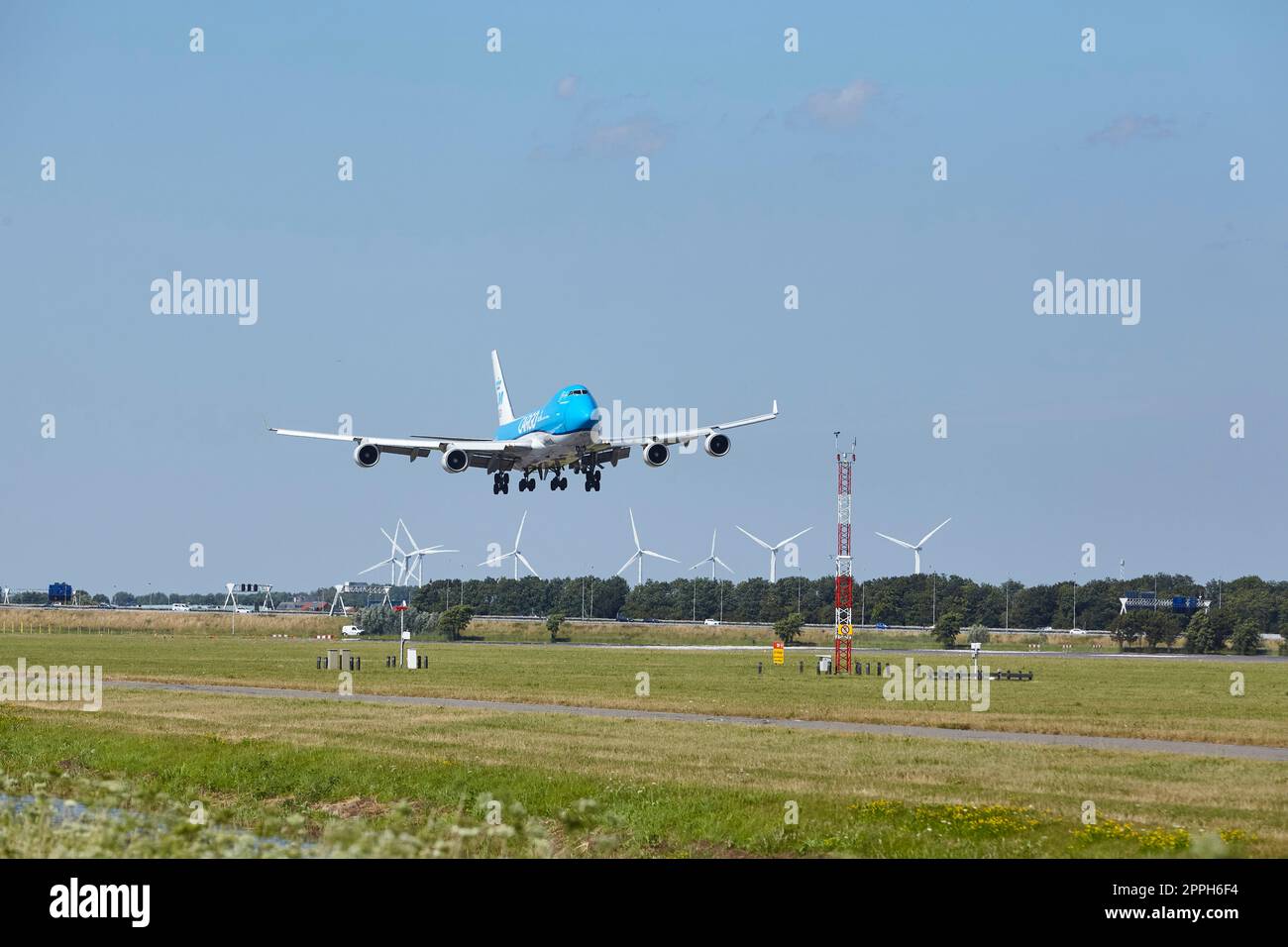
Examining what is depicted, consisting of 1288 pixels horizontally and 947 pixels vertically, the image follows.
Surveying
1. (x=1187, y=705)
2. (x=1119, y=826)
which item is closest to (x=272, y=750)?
(x=1119, y=826)

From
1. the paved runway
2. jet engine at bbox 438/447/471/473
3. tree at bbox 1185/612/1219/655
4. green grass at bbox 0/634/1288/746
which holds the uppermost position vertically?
jet engine at bbox 438/447/471/473

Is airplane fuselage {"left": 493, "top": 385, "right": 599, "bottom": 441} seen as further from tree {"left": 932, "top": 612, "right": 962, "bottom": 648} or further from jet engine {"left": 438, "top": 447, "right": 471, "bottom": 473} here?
tree {"left": 932, "top": 612, "right": 962, "bottom": 648}

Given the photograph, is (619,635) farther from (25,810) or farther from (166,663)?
(25,810)

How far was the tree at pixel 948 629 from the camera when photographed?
565 feet

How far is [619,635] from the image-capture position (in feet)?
652

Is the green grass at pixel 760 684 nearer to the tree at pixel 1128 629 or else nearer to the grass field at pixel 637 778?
the grass field at pixel 637 778

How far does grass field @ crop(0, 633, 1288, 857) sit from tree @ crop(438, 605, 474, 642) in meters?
101

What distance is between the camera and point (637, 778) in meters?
41.9

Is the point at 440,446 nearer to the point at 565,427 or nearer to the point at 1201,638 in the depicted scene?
the point at 565,427

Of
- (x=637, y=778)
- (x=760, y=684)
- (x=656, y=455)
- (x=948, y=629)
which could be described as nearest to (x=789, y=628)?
(x=948, y=629)

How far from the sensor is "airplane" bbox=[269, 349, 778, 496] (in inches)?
3054

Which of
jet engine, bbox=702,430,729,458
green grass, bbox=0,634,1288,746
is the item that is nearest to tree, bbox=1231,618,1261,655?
green grass, bbox=0,634,1288,746

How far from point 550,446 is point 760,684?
934 inches
